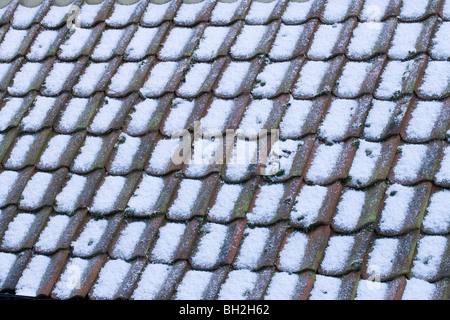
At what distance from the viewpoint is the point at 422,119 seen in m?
3.26

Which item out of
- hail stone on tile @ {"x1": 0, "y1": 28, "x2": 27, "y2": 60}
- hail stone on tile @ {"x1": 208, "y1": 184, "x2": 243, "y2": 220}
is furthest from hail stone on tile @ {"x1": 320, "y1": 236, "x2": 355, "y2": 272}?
hail stone on tile @ {"x1": 0, "y1": 28, "x2": 27, "y2": 60}

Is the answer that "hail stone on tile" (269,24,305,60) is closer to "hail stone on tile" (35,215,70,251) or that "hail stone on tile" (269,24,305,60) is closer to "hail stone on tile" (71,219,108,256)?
"hail stone on tile" (71,219,108,256)

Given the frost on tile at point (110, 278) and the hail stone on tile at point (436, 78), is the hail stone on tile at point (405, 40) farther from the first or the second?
the frost on tile at point (110, 278)

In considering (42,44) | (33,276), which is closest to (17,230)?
(33,276)

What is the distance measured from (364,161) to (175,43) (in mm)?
1631

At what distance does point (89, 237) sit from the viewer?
10.6ft

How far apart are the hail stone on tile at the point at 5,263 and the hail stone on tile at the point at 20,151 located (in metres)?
0.64

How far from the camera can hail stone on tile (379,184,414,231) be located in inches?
114

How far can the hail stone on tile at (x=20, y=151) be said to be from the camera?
3.71 metres

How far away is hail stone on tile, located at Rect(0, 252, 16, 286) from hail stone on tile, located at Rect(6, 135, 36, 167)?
2.11ft

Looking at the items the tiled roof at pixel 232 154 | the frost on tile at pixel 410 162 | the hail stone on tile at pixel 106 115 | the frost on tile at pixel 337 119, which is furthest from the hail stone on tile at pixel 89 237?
the frost on tile at pixel 410 162

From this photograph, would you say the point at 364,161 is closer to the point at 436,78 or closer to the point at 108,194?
the point at 436,78
